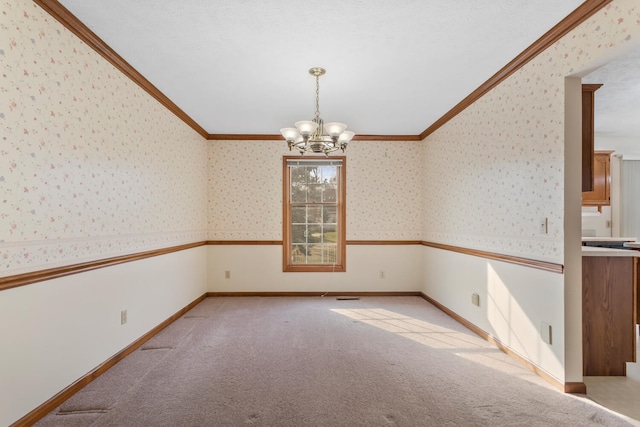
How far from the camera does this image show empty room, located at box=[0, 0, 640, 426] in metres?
1.95

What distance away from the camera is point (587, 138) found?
2.34m

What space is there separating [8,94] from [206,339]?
2.49 meters

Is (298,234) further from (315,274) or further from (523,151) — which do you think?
(523,151)

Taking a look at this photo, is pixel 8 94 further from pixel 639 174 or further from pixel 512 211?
pixel 639 174

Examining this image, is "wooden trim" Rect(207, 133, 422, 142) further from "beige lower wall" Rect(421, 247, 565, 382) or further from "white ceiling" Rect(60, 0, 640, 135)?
"beige lower wall" Rect(421, 247, 565, 382)

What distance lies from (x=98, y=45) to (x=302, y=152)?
178 cm

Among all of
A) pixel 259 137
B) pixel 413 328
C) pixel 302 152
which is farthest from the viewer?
pixel 259 137

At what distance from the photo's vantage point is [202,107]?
3869 millimetres

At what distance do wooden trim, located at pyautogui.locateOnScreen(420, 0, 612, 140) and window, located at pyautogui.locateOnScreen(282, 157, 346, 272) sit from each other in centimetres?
218

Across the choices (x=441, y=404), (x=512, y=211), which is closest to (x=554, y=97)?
(x=512, y=211)

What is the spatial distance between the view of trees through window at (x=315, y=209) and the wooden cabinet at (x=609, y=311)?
330 centimetres

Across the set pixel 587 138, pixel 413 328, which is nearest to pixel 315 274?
pixel 413 328

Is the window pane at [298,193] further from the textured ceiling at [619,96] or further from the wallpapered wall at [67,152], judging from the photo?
the textured ceiling at [619,96]

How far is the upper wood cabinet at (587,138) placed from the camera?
233 cm
